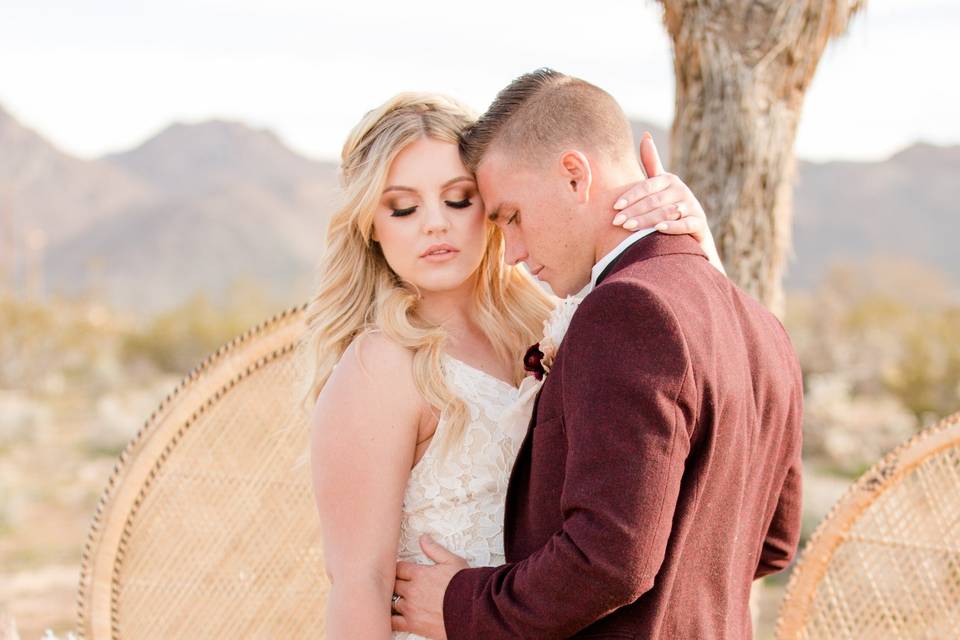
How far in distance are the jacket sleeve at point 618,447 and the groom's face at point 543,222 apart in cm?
34

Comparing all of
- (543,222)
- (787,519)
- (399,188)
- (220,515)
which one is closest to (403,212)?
(399,188)

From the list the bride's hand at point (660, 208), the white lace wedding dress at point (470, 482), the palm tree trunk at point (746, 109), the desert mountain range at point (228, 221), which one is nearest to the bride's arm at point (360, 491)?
the white lace wedding dress at point (470, 482)

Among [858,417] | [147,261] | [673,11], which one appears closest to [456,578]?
[673,11]

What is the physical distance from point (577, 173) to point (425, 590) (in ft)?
3.09

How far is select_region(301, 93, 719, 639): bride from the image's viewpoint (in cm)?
226

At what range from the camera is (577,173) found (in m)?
2.09

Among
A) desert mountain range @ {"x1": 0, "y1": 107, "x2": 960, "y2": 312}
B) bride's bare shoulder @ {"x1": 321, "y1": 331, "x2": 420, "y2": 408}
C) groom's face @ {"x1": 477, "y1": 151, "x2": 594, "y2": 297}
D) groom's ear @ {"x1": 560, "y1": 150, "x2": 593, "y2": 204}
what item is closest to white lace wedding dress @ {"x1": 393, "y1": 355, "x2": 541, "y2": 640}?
bride's bare shoulder @ {"x1": 321, "y1": 331, "x2": 420, "y2": 408}

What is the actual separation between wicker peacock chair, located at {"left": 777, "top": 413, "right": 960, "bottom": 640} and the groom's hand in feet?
4.71

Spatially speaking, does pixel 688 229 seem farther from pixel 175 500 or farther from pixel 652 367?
pixel 175 500

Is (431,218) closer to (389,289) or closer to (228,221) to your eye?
(389,289)

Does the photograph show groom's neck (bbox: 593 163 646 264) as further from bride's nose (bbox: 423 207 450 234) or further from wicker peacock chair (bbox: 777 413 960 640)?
wicker peacock chair (bbox: 777 413 960 640)

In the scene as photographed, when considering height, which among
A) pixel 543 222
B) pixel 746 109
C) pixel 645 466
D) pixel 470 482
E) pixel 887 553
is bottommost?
pixel 887 553

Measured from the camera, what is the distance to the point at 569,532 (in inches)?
69.6

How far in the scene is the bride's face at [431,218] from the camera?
2441mm
